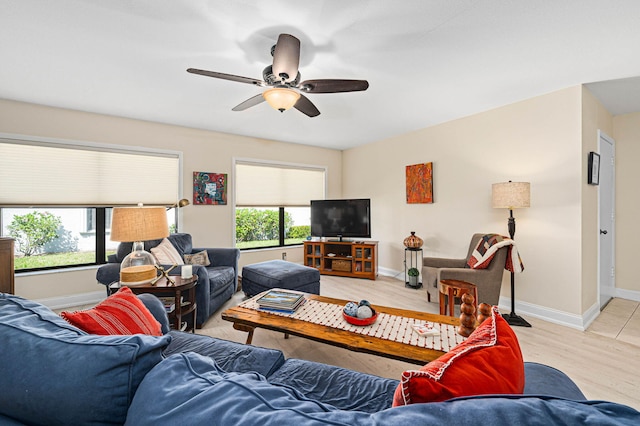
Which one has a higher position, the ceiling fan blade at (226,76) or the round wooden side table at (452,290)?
the ceiling fan blade at (226,76)

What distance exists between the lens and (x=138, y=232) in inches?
78.7

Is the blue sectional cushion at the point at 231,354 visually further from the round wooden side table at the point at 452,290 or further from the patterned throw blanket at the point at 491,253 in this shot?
the patterned throw blanket at the point at 491,253

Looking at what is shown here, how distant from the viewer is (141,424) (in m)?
0.53

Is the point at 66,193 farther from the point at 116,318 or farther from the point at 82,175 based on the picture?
the point at 116,318

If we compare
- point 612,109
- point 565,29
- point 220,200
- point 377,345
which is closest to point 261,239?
point 220,200

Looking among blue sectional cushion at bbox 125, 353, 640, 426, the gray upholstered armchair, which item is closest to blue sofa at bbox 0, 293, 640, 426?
blue sectional cushion at bbox 125, 353, 640, 426

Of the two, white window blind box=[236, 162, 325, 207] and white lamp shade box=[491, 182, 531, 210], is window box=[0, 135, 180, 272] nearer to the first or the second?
white window blind box=[236, 162, 325, 207]

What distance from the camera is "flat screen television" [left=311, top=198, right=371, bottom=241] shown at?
4734 millimetres

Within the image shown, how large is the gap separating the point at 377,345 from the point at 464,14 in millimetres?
2107

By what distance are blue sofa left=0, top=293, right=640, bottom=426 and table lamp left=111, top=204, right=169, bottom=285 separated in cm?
126

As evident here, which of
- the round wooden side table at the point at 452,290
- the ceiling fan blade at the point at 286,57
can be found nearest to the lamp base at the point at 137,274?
the ceiling fan blade at the point at 286,57

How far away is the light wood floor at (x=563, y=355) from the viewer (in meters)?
1.87

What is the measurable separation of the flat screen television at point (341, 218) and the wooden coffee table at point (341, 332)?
2577 mm

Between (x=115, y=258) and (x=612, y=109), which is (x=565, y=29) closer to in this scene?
(x=612, y=109)
